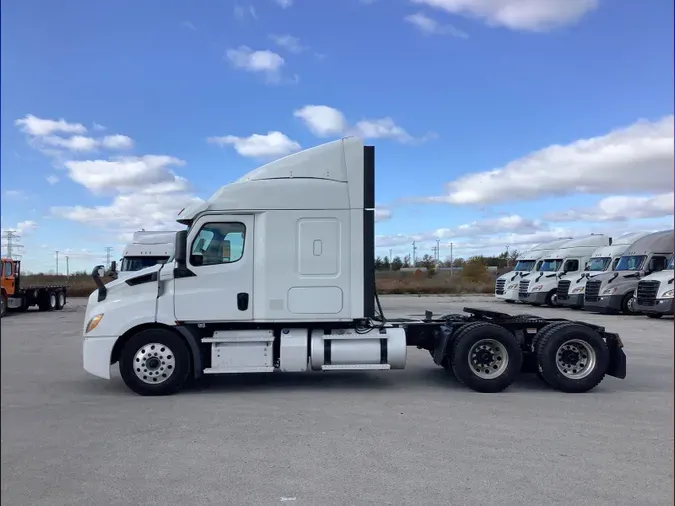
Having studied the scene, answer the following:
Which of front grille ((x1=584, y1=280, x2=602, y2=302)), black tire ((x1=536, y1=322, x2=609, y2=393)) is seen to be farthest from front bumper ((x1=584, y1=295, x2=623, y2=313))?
black tire ((x1=536, y1=322, x2=609, y2=393))

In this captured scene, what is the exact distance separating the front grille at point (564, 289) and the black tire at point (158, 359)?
828 inches

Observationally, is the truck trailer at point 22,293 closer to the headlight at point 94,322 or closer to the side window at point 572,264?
the headlight at point 94,322

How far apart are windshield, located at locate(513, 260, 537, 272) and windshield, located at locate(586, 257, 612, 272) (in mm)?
3862

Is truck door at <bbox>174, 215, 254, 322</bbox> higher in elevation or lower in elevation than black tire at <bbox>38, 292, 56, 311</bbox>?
higher

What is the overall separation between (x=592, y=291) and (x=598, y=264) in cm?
253

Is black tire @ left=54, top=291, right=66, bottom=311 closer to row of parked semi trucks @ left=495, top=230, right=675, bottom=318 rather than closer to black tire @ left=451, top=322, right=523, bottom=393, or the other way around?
row of parked semi trucks @ left=495, top=230, right=675, bottom=318

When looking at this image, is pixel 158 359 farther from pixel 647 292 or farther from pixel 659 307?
pixel 647 292

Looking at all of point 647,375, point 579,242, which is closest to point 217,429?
point 647,375

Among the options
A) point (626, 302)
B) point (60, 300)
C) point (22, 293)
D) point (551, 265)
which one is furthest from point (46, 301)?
point (626, 302)

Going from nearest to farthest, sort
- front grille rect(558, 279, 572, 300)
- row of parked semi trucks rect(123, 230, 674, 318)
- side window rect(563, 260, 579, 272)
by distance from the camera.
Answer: row of parked semi trucks rect(123, 230, 674, 318)
front grille rect(558, 279, 572, 300)
side window rect(563, 260, 579, 272)

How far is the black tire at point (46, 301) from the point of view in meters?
25.9

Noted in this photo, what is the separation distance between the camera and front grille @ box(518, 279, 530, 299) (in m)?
27.3

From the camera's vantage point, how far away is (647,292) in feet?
65.2

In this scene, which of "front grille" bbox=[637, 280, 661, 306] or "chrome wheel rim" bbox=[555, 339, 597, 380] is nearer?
"chrome wheel rim" bbox=[555, 339, 597, 380]
